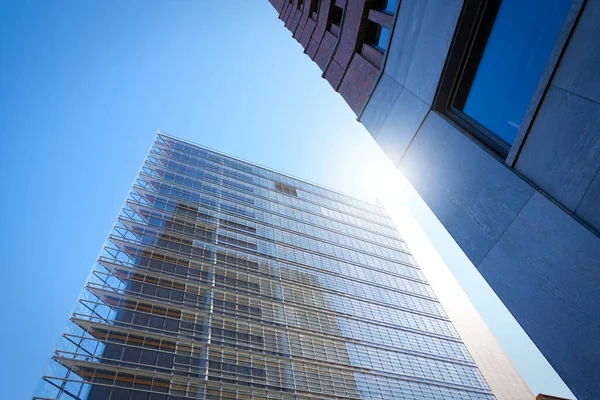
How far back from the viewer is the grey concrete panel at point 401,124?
26.8 feet

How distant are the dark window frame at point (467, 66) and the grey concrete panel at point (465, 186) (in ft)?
1.04

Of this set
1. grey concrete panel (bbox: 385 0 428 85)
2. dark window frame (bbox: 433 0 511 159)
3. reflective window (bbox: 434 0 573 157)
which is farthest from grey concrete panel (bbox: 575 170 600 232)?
grey concrete panel (bbox: 385 0 428 85)

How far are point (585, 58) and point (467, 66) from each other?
3109mm

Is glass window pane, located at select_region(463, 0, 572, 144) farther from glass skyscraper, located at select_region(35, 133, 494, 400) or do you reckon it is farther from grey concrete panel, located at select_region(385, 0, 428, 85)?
glass skyscraper, located at select_region(35, 133, 494, 400)

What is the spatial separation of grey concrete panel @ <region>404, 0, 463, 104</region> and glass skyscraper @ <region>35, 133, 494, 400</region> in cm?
1658

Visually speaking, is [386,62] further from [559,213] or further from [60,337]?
[60,337]

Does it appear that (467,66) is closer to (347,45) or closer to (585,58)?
(585,58)

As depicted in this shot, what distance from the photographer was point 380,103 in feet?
32.3

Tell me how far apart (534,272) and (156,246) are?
23878mm

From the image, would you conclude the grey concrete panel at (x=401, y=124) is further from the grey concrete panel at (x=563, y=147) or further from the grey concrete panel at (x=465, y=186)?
the grey concrete panel at (x=563, y=147)

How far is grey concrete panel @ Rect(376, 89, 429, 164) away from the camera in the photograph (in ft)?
26.8

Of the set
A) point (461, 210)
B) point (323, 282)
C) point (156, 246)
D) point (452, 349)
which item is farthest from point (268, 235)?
point (461, 210)

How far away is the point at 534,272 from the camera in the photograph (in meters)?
4.95

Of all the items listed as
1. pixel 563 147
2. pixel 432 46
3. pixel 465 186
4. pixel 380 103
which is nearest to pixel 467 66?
pixel 432 46
